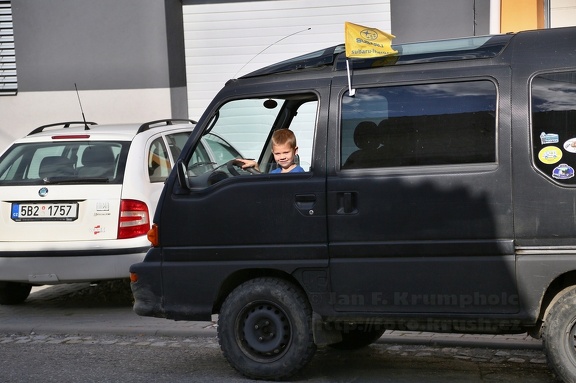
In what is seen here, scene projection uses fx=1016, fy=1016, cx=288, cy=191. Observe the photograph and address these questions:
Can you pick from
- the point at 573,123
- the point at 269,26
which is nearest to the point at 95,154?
the point at 573,123

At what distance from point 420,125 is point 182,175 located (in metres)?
1.67

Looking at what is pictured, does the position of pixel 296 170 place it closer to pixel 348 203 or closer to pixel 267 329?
pixel 348 203

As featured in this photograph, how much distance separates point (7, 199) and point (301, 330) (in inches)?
154

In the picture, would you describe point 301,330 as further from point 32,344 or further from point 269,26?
point 269,26

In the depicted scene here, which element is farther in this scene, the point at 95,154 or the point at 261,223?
the point at 95,154

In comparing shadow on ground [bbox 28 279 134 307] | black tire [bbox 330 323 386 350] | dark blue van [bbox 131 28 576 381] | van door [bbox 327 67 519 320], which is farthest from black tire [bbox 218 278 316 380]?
shadow on ground [bbox 28 279 134 307]

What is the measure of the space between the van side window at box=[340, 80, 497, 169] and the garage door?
867 cm

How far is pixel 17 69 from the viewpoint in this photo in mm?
15602

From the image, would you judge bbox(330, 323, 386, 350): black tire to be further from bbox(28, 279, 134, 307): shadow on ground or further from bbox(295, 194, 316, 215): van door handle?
bbox(28, 279, 134, 307): shadow on ground

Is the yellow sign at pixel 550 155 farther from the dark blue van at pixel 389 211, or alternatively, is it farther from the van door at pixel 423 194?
the van door at pixel 423 194

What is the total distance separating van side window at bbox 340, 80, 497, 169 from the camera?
20.1ft

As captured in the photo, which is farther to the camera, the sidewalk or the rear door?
the rear door

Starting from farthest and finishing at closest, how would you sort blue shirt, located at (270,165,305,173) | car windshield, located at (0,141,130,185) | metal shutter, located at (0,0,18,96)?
metal shutter, located at (0,0,18,96), car windshield, located at (0,141,130,185), blue shirt, located at (270,165,305,173)

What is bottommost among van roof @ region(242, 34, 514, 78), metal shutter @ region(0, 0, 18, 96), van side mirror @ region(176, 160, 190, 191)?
van side mirror @ region(176, 160, 190, 191)
